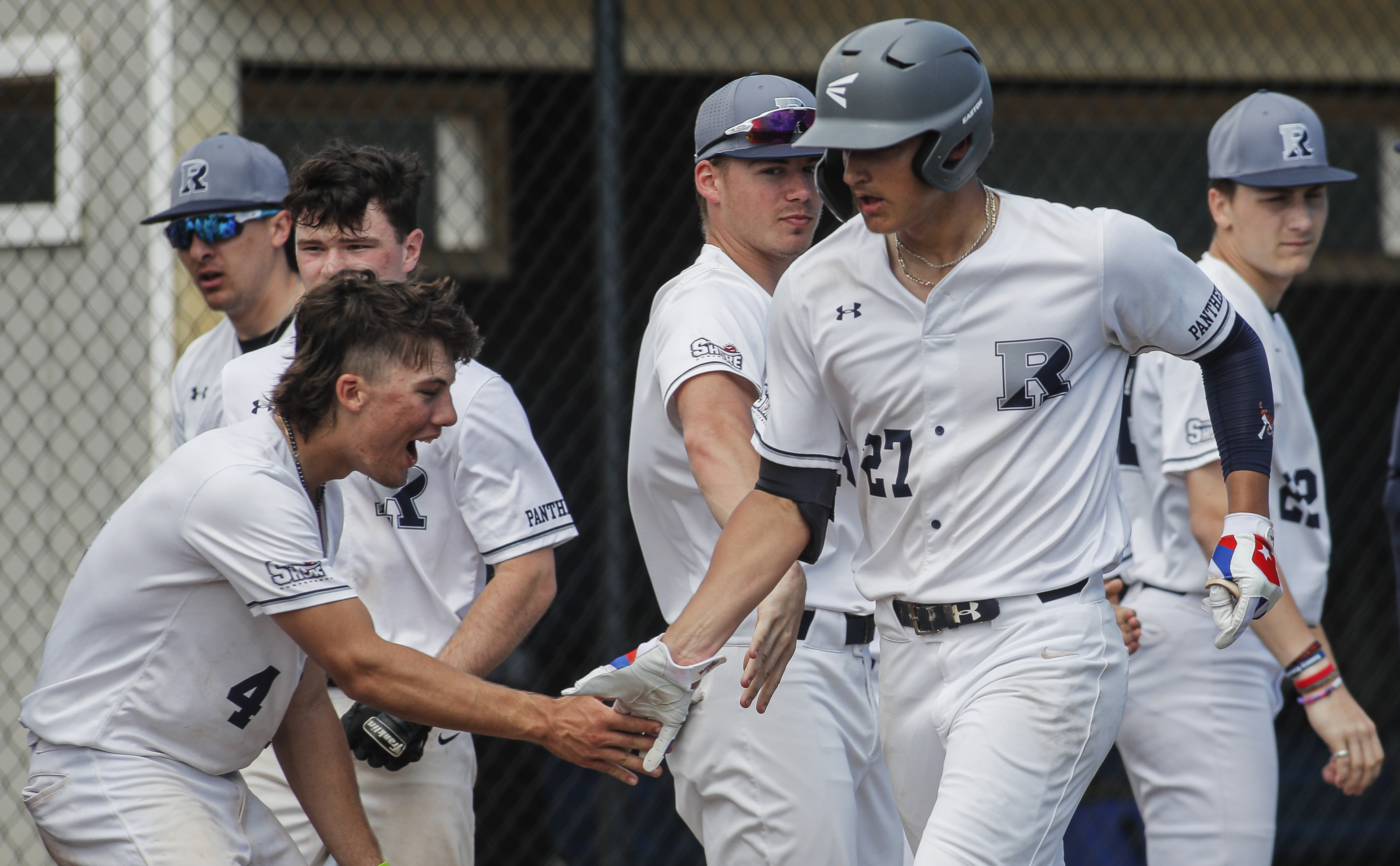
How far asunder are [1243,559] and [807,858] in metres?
1.07

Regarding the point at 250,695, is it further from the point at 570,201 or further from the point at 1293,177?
the point at 570,201

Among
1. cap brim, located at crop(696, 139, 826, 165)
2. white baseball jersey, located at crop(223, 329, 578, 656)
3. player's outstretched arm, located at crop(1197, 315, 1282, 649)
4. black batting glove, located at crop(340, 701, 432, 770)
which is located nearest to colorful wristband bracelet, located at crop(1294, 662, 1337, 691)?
player's outstretched arm, located at crop(1197, 315, 1282, 649)

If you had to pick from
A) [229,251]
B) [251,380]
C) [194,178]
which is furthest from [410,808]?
[194,178]

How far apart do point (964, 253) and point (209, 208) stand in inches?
106

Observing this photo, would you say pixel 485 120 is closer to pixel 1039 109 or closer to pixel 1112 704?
pixel 1039 109

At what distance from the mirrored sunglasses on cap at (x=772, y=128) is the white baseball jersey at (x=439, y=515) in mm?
853

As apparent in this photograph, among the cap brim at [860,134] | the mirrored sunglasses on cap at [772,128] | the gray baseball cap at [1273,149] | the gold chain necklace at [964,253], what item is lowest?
the gold chain necklace at [964,253]

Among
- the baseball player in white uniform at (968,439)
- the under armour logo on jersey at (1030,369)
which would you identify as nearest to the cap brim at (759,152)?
the baseball player in white uniform at (968,439)

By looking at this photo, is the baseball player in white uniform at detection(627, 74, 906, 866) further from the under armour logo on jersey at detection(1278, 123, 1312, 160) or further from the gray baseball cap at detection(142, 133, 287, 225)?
the gray baseball cap at detection(142, 133, 287, 225)

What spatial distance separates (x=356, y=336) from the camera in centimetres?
279

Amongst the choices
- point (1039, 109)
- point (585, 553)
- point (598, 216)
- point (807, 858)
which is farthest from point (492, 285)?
point (807, 858)

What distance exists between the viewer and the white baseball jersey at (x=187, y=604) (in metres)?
Answer: 2.59

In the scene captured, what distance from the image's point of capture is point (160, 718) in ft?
8.75

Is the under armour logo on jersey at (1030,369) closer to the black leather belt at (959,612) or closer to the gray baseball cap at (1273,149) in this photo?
the black leather belt at (959,612)
